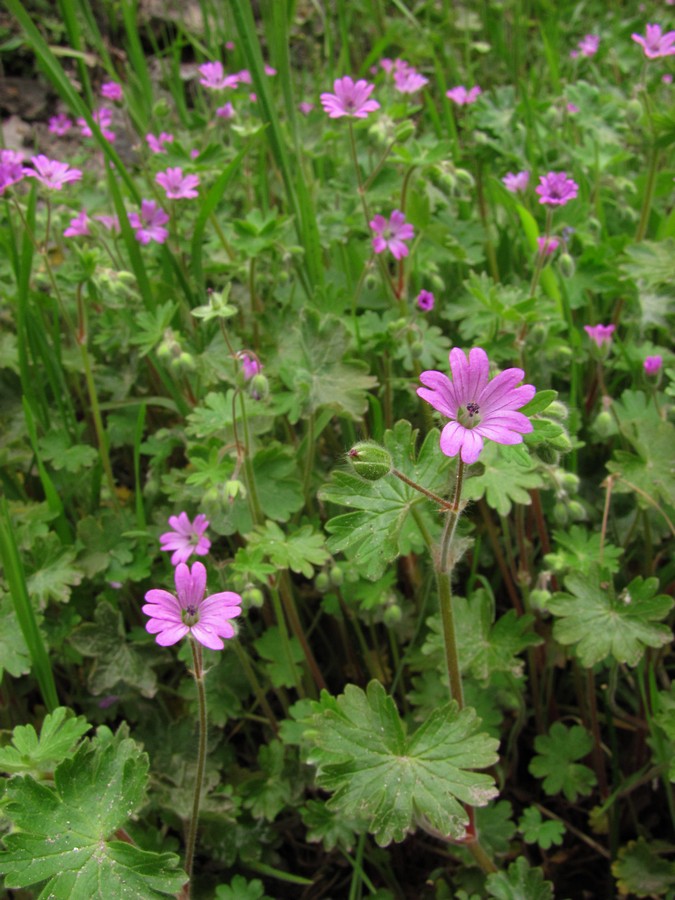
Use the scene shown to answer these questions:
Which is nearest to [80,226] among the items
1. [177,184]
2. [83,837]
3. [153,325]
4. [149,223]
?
[149,223]

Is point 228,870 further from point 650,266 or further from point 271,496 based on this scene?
point 650,266

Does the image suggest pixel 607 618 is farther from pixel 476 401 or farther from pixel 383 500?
pixel 476 401

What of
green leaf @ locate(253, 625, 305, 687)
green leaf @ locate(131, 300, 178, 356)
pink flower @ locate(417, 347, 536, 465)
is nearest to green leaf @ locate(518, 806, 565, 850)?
green leaf @ locate(253, 625, 305, 687)

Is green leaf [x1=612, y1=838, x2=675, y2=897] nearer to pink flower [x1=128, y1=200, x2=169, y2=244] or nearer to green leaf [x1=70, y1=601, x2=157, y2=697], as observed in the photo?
green leaf [x1=70, y1=601, x2=157, y2=697]

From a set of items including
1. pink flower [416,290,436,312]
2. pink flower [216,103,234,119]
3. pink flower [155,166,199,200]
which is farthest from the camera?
A: pink flower [216,103,234,119]

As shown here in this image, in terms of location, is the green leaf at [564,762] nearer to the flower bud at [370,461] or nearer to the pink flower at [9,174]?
the flower bud at [370,461]

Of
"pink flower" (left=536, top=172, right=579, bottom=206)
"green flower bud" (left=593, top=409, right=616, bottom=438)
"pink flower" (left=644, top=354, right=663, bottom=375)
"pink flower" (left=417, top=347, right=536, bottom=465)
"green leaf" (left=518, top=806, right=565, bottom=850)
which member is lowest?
"green leaf" (left=518, top=806, right=565, bottom=850)

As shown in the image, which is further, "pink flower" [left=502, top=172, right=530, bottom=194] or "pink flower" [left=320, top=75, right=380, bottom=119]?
"pink flower" [left=502, top=172, right=530, bottom=194]
